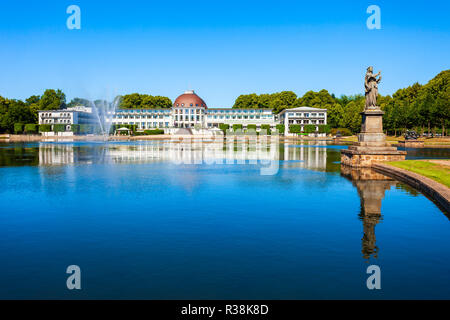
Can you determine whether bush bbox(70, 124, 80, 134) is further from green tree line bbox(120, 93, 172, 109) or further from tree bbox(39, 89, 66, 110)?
green tree line bbox(120, 93, 172, 109)

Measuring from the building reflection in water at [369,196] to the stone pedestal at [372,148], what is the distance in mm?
1044

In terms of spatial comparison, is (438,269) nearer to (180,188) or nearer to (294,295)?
(294,295)

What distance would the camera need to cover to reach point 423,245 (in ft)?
33.0

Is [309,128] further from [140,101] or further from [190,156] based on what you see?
[190,156]

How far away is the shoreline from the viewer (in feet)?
47.6

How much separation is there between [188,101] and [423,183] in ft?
479

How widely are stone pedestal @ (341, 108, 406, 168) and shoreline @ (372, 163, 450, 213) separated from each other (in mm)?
1411

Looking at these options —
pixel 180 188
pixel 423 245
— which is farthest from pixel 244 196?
pixel 423 245

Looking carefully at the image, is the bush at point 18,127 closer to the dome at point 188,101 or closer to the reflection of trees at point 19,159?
the dome at point 188,101

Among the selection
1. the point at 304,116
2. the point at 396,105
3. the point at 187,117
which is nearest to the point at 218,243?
the point at 396,105

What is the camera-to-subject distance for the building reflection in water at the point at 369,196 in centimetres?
1003

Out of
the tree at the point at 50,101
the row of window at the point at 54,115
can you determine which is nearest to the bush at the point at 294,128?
the row of window at the point at 54,115

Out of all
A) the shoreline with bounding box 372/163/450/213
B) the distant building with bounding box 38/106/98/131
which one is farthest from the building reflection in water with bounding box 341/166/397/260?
the distant building with bounding box 38/106/98/131
